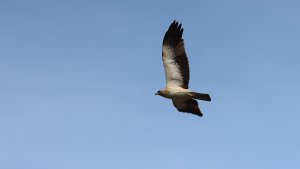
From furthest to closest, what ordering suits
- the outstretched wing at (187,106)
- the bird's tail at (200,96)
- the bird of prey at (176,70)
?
the outstretched wing at (187,106)
the bird of prey at (176,70)
the bird's tail at (200,96)

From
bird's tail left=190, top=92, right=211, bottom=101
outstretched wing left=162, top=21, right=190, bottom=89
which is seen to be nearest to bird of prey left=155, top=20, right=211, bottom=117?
outstretched wing left=162, top=21, right=190, bottom=89

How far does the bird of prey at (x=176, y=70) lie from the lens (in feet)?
66.1

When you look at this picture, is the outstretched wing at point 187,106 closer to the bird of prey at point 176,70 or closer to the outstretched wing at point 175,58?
the bird of prey at point 176,70

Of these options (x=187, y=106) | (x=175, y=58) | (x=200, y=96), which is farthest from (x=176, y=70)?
(x=200, y=96)

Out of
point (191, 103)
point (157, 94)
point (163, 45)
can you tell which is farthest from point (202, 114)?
point (163, 45)

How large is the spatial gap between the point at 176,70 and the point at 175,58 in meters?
0.54

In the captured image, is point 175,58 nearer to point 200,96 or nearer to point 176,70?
point 176,70

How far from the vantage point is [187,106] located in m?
20.9

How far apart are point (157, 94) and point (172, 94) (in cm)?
78

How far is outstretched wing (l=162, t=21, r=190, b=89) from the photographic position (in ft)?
66.2

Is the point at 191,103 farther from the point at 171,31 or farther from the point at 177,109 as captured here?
the point at 171,31

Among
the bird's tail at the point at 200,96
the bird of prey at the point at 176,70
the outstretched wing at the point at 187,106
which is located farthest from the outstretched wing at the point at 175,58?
the bird's tail at the point at 200,96

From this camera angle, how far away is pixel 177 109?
21.3 meters

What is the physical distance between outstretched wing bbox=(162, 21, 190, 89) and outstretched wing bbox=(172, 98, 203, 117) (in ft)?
2.32
